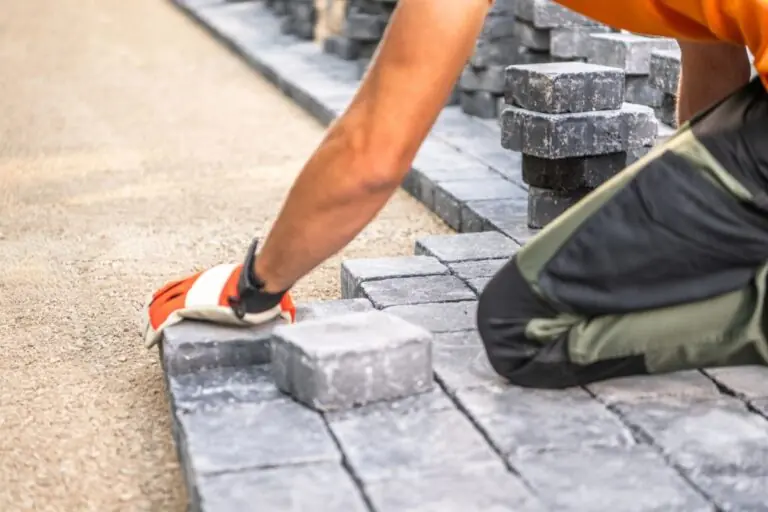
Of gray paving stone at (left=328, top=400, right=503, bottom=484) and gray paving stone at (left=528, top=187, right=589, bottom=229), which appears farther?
gray paving stone at (left=528, top=187, right=589, bottom=229)

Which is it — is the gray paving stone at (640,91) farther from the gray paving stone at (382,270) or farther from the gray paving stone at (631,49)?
the gray paving stone at (382,270)

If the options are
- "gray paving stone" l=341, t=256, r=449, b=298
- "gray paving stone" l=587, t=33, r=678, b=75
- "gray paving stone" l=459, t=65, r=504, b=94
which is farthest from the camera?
"gray paving stone" l=459, t=65, r=504, b=94

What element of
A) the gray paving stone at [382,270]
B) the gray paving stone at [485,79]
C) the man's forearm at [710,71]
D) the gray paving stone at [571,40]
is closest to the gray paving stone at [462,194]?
the gray paving stone at [382,270]

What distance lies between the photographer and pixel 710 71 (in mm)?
2842

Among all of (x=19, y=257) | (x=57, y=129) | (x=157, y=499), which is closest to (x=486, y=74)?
(x=57, y=129)

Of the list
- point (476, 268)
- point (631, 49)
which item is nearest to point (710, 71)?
point (476, 268)

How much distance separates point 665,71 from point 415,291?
1.38 meters

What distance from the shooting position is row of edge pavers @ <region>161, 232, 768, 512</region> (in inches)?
74.4

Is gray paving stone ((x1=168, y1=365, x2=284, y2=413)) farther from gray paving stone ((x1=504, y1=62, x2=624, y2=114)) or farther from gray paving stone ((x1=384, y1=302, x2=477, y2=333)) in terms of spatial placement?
gray paving stone ((x1=504, y1=62, x2=624, y2=114))

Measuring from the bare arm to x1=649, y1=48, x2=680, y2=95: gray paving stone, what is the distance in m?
1.80

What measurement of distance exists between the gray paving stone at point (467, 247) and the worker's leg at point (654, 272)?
0.86m

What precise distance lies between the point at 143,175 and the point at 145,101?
1.66 metres

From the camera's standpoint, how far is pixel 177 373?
2414 mm

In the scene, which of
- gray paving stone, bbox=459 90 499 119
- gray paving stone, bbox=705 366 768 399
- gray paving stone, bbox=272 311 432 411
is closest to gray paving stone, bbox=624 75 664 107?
gray paving stone, bbox=459 90 499 119
